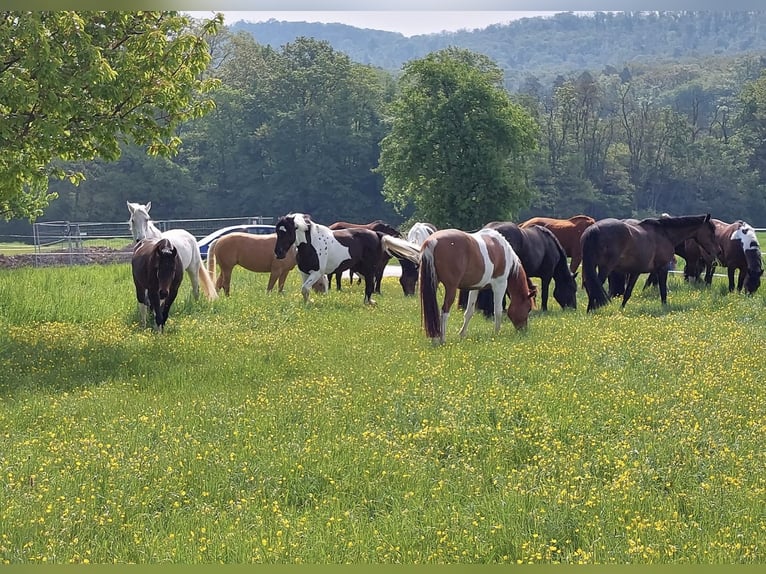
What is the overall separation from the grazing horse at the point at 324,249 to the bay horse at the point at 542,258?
3.26 meters

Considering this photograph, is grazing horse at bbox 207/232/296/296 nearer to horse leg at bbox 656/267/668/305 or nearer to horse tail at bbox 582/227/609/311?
horse tail at bbox 582/227/609/311

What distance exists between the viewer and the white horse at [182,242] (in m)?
16.9

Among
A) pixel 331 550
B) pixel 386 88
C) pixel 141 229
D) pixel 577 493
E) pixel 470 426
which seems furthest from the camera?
pixel 386 88

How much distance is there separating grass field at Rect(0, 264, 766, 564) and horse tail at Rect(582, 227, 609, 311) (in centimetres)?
310

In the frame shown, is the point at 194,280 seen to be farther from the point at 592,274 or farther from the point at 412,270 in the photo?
the point at 592,274

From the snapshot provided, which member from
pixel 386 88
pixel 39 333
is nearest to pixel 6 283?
pixel 39 333

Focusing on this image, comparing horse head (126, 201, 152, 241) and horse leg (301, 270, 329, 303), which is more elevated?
horse head (126, 201, 152, 241)

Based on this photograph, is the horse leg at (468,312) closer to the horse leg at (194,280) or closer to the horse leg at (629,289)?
the horse leg at (629,289)

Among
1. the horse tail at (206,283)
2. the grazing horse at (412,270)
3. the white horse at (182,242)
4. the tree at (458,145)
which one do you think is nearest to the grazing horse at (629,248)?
the grazing horse at (412,270)

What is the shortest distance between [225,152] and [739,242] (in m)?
68.4

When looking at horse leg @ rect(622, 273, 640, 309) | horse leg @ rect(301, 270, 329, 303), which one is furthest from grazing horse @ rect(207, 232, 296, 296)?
horse leg @ rect(622, 273, 640, 309)

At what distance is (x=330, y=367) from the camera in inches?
457

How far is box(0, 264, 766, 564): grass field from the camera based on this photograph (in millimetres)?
5688

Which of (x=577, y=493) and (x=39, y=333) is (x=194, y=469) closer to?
(x=577, y=493)
